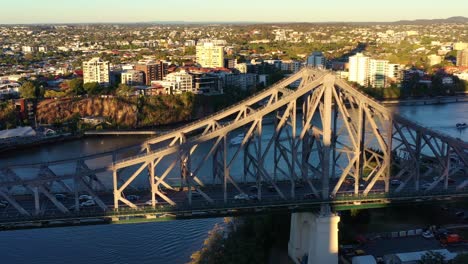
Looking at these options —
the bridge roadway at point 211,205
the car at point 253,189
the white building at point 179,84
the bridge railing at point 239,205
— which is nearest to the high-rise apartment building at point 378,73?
the white building at point 179,84

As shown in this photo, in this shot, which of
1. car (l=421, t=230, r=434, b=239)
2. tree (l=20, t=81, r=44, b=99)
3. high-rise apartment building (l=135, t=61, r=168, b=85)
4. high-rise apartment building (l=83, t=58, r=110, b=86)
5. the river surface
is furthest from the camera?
high-rise apartment building (l=135, t=61, r=168, b=85)

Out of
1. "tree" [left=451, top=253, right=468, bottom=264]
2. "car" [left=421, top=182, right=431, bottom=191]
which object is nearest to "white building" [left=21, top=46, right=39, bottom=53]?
"car" [left=421, top=182, right=431, bottom=191]

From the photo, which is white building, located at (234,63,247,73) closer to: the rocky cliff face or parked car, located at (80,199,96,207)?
the rocky cliff face

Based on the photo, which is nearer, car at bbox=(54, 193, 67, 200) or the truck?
the truck

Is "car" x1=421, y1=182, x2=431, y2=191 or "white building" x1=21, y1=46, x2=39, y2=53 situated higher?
"white building" x1=21, y1=46, x2=39, y2=53

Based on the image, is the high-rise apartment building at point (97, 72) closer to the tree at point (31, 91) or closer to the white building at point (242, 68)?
the tree at point (31, 91)

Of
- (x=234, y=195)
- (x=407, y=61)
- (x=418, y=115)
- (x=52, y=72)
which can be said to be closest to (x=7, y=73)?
(x=52, y=72)
